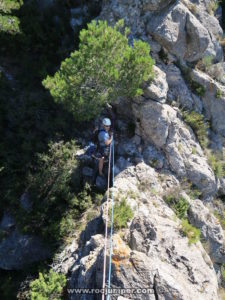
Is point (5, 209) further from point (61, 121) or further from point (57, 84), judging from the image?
point (57, 84)

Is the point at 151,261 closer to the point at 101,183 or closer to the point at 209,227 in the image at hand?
the point at 101,183

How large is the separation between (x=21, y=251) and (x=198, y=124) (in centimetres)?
854

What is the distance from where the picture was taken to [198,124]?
35.8 feet

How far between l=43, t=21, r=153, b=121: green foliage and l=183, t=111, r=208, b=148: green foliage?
11.2 feet

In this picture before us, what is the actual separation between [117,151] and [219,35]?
863cm

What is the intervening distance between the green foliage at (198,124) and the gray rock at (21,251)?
752 centimetres

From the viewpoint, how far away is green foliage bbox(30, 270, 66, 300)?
5742 millimetres

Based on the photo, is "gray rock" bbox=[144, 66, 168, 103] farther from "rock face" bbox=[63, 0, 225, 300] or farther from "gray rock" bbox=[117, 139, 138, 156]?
"gray rock" bbox=[117, 139, 138, 156]

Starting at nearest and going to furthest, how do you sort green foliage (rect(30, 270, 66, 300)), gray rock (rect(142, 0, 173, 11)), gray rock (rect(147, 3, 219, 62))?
green foliage (rect(30, 270, 66, 300))
gray rock (rect(142, 0, 173, 11))
gray rock (rect(147, 3, 219, 62))

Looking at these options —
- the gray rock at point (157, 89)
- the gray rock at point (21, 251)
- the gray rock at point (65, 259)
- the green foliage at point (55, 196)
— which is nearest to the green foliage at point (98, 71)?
the gray rock at point (157, 89)

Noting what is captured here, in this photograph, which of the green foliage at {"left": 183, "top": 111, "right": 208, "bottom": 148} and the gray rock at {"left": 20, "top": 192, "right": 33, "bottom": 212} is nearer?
the gray rock at {"left": 20, "top": 192, "right": 33, "bottom": 212}

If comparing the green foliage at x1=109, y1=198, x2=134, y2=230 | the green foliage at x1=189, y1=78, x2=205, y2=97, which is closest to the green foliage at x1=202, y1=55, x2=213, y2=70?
the green foliage at x1=189, y1=78, x2=205, y2=97

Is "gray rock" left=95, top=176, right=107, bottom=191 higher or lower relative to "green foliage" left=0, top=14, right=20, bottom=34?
lower

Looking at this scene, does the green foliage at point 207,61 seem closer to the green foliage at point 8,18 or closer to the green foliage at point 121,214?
the green foliage at point 121,214
